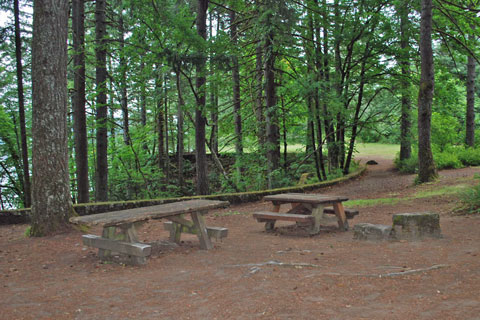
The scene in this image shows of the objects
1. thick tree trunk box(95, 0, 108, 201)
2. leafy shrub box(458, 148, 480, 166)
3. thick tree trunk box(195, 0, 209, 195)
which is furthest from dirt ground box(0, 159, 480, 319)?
leafy shrub box(458, 148, 480, 166)

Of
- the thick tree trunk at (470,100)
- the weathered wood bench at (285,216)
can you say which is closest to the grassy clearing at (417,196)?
the weathered wood bench at (285,216)

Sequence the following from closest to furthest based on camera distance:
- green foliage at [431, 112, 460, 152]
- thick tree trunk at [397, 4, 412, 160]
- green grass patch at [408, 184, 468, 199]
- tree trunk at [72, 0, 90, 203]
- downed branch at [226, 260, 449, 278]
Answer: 1. downed branch at [226, 260, 449, 278]
2. green grass patch at [408, 184, 468, 199]
3. tree trunk at [72, 0, 90, 203]
4. thick tree trunk at [397, 4, 412, 160]
5. green foliage at [431, 112, 460, 152]

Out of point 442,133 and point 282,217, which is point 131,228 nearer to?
point 282,217

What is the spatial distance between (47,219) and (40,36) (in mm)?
3214

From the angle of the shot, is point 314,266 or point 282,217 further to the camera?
point 282,217

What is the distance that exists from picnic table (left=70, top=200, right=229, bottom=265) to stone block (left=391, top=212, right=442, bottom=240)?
8.89 feet

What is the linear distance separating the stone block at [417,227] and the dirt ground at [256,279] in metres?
0.16

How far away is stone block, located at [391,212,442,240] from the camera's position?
243 inches

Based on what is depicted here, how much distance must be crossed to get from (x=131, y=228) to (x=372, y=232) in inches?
145

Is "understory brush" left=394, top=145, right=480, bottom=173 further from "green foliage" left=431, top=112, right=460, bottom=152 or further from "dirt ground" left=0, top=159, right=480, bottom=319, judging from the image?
"dirt ground" left=0, top=159, right=480, bottom=319

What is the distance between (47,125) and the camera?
7113 millimetres

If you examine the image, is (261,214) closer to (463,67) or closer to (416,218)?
(416,218)

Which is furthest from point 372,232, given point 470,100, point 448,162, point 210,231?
point 470,100

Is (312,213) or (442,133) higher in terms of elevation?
(442,133)
